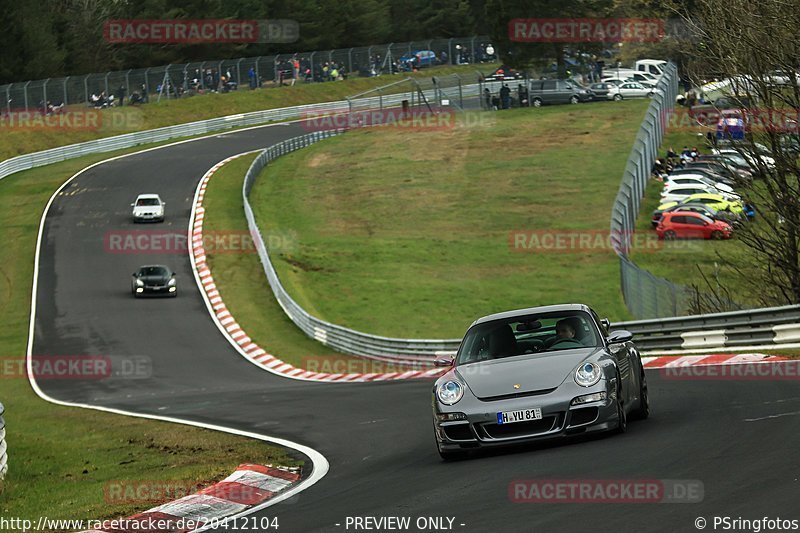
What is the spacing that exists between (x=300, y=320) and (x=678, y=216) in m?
15.2

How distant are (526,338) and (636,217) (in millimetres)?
33653

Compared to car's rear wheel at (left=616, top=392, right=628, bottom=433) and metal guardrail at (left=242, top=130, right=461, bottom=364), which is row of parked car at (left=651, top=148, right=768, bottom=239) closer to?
metal guardrail at (left=242, top=130, right=461, bottom=364)

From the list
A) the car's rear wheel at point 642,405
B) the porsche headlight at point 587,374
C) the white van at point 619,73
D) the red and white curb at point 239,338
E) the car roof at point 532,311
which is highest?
the white van at point 619,73

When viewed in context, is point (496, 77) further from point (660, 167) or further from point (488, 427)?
point (488, 427)

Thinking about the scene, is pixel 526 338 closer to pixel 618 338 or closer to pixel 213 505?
pixel 618 338

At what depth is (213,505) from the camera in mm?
10086

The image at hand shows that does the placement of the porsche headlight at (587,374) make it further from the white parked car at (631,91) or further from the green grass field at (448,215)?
the white parked car at (631,91)

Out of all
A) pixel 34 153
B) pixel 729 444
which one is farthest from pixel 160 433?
pixel 34 153

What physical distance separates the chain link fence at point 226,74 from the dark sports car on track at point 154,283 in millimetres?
31631

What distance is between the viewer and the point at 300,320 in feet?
122

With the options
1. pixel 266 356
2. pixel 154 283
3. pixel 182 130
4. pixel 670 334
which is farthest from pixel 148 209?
pixel 670 334

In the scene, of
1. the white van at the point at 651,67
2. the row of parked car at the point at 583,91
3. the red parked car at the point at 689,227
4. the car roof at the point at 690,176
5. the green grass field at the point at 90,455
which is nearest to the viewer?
the green grass field at the point at 90,455

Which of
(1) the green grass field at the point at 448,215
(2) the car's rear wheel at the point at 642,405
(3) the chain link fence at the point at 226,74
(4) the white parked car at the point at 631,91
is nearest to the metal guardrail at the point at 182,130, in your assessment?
(3) the chain link fence at the point at 226,74

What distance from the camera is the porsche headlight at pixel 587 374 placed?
35.8ft
